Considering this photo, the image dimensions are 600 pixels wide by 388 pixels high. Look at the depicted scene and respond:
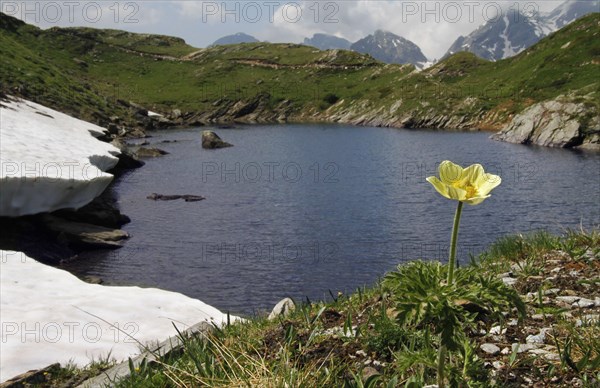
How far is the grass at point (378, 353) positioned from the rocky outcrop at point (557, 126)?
258 ft

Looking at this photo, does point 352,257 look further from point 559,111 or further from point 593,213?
point 559,111

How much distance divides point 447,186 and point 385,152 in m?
75.6

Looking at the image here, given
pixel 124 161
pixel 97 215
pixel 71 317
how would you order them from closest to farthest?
pixel 71 317, pixel 97 215, pixel 124 161

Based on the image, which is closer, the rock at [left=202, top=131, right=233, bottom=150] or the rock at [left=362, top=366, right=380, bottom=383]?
the rock at [left=362, top=366, right=380, bottom=383]

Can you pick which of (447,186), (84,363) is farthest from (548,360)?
(84,363)

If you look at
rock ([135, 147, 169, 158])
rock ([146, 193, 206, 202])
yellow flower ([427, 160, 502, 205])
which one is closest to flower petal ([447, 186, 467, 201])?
yellow flower ([427, 160, 502, 205])

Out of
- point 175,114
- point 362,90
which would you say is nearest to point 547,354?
point 175,114

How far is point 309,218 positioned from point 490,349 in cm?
3283

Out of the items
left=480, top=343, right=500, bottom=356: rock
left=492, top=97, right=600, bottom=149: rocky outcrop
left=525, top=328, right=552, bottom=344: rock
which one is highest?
left=492, top=97, right=600, bottom=149: rocky outcrop

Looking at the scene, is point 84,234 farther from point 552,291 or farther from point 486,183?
point 486,183

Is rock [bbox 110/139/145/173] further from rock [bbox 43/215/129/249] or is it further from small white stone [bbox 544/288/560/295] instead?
small white stone [bbox 544/288/560/295]

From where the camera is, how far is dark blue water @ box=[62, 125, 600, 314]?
26.5 m

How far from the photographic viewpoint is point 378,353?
6.18m

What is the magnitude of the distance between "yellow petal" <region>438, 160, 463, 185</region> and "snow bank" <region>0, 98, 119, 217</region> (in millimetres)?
24922
